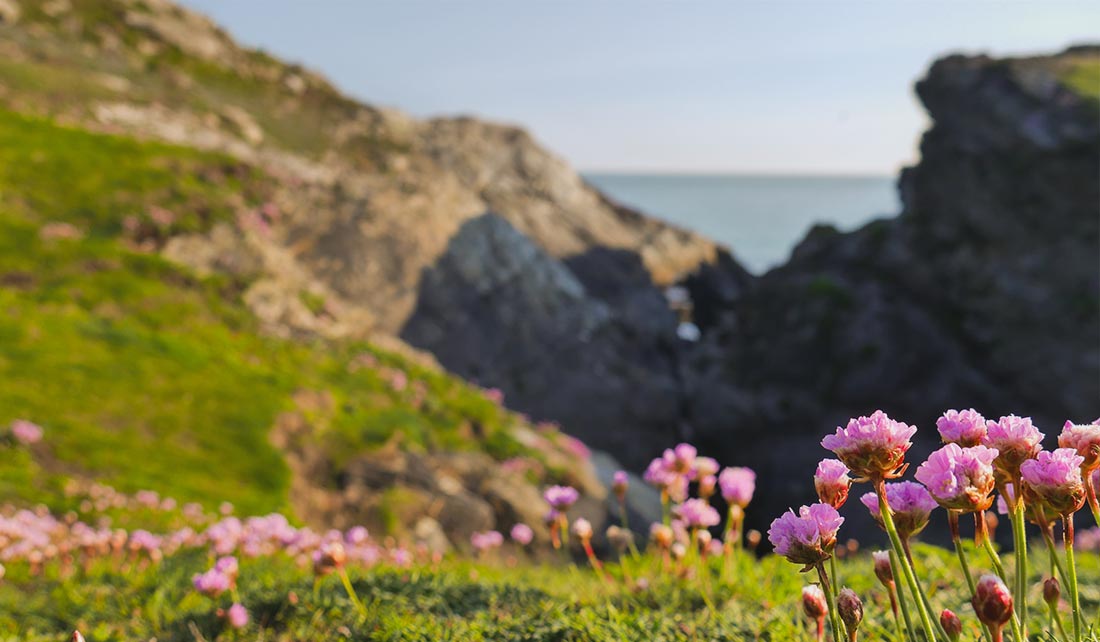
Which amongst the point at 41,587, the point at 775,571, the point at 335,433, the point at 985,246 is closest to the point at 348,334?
the point at 335,433

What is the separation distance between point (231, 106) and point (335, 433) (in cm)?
2099

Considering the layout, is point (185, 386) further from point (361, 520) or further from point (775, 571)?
point (775, 571)

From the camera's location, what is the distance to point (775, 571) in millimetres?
4570

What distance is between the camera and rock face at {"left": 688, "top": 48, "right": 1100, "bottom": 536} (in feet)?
59.7

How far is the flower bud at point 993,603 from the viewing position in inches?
68.5

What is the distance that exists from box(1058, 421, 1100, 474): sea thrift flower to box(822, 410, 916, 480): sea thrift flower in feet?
1.78

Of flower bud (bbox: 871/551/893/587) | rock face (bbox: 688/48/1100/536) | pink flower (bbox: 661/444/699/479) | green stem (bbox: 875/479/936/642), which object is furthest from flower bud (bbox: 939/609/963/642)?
rock face (bbox: 688/48/1100/536)

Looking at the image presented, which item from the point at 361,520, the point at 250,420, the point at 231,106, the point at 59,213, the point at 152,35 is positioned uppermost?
the point at 152,35

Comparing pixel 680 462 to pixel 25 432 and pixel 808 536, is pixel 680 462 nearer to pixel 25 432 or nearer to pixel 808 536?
pixel 808 536

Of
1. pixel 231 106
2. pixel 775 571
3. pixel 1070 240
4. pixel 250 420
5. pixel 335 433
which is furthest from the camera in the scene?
pixel 231 106

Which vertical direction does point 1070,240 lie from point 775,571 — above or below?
above

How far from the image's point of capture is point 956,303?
68.7 ft

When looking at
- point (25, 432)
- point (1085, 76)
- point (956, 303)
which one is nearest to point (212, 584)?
point (25, 432)

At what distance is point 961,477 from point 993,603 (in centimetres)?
31
